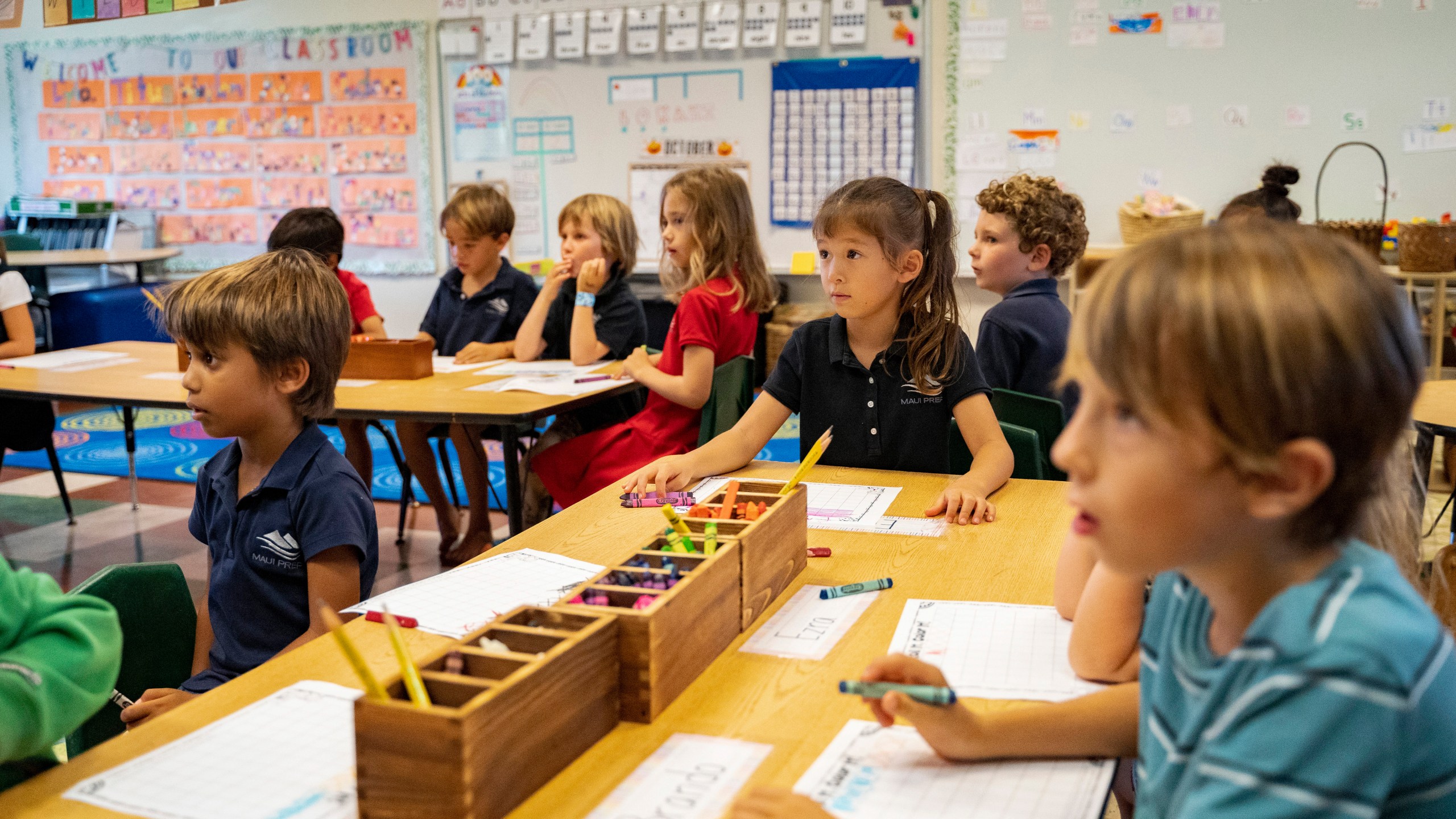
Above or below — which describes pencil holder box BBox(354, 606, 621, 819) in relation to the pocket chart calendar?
below

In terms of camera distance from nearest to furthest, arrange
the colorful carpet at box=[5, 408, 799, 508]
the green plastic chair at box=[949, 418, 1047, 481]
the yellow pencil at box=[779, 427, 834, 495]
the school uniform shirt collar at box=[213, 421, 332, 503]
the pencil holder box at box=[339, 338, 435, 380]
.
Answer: the yellow pencil at box=[779, 427, 834, 495]
the school uniform shirt collar at box=[213, 421, 332, 503]
the green plastic chair at box=[949, 418, 1047, 481]
the pencil holder box at box=[339, 338, 435, 380]
the colorful carpet at box=[5, 408, 799, 508]

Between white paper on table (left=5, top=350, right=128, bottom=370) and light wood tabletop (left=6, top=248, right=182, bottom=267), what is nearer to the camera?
white paper on table (left=5, top=350, right=128, bottom=370)

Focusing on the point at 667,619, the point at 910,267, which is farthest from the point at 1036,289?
the point at 667,619

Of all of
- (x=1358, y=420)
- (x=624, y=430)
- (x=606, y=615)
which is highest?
(x=1358, y=420)

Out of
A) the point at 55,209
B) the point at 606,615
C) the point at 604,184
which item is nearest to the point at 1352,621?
the point at 606,615

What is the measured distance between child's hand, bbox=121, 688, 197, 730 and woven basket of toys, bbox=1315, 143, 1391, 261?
4404 mm

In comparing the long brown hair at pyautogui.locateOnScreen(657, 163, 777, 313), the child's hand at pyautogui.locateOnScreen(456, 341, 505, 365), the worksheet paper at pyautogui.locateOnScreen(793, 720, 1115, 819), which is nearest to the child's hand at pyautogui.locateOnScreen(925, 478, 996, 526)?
the worksheet paper at pyautogui.locateOnScreen(793, 720, 1115, 819)

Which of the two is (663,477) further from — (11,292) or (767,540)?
(11,292)

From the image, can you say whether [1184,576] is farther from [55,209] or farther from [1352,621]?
[55,209]

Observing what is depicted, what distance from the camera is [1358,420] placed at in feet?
2.13

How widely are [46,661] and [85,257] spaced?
20.0ft

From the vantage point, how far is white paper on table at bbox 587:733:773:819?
2.73 feet

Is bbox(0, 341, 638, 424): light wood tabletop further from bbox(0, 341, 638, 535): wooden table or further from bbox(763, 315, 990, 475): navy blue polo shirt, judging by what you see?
bbox(763, 315, 990, 475): navy blue polo shirt

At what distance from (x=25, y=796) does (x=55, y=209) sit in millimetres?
7464
